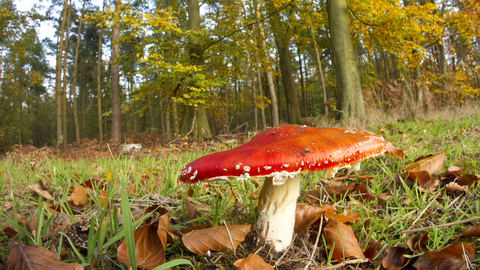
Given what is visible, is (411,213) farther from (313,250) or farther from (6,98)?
(6,98)

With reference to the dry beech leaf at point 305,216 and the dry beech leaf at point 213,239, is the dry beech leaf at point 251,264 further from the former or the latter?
the dry beech leaf at point 305,216

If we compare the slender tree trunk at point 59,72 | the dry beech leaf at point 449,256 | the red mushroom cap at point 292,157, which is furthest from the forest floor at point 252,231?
the slender tree trunk at point 59,72

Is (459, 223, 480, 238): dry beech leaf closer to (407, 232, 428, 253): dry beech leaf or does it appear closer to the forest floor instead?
the forest floor

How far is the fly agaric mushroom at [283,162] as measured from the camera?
0.91 metres

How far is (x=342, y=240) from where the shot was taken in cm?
125

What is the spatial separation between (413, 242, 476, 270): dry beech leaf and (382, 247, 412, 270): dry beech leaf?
2.4 inches

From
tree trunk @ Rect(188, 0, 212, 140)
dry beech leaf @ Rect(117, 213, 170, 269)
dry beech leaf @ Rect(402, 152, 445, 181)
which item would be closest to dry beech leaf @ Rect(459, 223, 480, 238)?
dry beech leaf @ Rect(402, 152, 445, 181)

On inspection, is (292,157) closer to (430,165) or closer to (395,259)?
(395,259)

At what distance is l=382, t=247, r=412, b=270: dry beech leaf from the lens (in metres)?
1.22

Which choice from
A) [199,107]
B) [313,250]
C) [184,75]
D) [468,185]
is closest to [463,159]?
[468,185]

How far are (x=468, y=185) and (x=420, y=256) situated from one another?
0.94 metres

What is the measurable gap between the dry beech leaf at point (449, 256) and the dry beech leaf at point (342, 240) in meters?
0.25

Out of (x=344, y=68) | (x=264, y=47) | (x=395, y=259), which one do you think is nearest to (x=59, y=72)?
(x=264, y=47)

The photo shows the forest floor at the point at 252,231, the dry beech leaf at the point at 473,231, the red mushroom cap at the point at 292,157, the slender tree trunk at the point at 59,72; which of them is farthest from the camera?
the slender tree trunk at the point at 59,72
